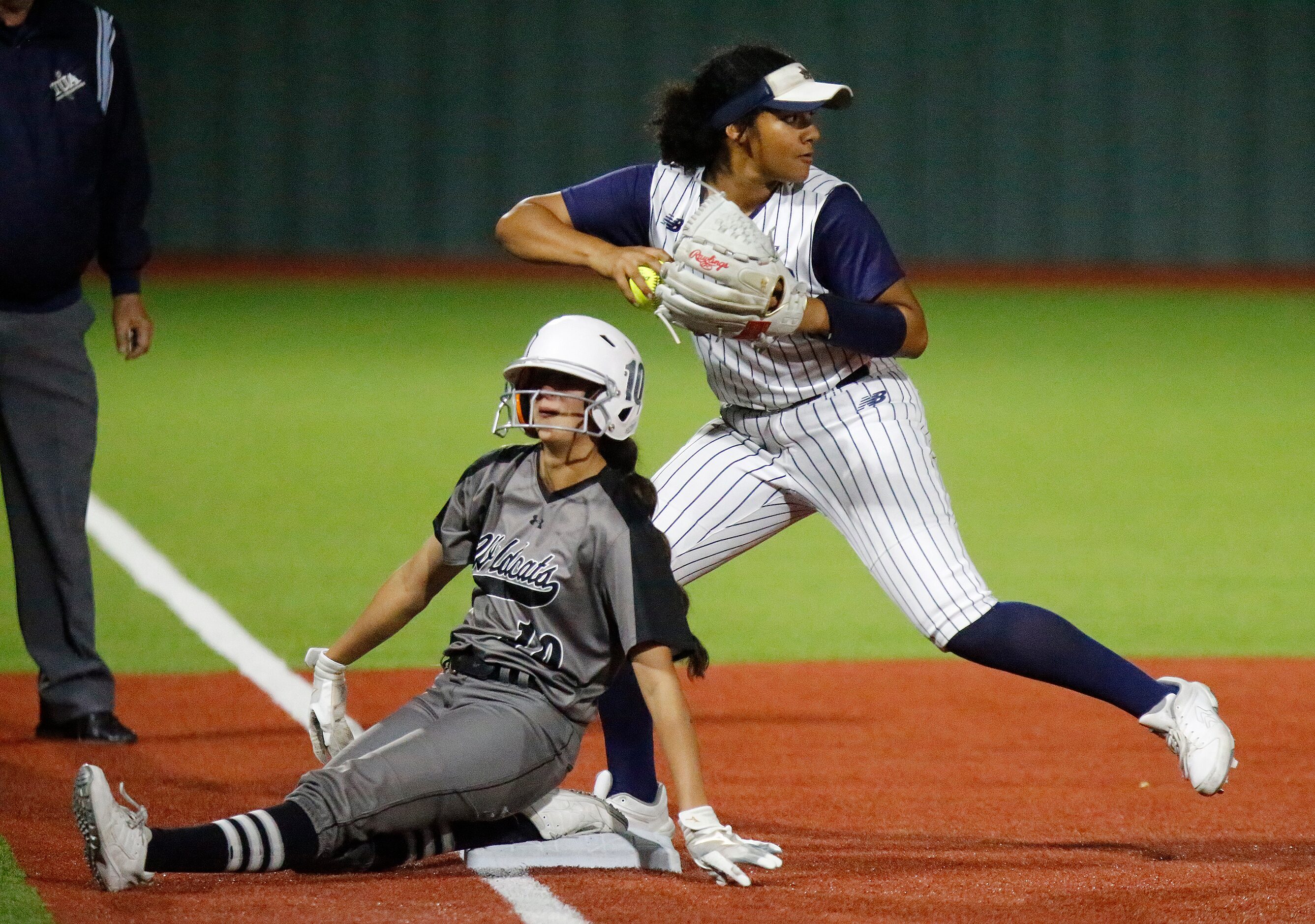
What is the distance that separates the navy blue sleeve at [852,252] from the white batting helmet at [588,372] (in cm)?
62

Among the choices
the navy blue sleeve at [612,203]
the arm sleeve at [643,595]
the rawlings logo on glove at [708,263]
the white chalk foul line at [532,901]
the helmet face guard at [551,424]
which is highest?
the navy blue sleeve at [612,203]

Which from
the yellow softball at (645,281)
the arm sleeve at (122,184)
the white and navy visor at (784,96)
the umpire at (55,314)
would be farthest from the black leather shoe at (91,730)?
the white and navy visor at (784,96)

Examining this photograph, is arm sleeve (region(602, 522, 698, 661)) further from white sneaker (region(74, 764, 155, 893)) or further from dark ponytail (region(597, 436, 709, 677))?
white sneaker (region(74, 764, 155, 893))

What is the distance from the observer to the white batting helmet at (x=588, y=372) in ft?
13.2

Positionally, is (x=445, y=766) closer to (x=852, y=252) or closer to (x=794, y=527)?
(x=852, y=252)

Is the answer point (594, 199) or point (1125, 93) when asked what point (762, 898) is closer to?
point (594, 199)

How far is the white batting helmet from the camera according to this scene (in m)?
4.02

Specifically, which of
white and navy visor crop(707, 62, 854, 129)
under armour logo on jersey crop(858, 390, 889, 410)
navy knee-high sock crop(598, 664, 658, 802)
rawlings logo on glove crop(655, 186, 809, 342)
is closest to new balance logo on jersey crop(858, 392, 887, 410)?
under armour logo on jersey crop(858, 390, 889, 410)

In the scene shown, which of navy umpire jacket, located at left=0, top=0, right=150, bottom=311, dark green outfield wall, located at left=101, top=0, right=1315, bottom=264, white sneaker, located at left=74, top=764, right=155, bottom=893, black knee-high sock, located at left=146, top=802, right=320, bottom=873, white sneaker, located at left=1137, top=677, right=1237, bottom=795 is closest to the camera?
white sneaker, located at left=74, top=764, right=155, bottom=893

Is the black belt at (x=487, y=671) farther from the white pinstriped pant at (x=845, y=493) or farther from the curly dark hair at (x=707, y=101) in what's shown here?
the curly dark hair at (x=707, y=101)

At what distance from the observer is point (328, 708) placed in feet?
13.8

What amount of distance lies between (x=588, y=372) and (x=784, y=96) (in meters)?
0.90

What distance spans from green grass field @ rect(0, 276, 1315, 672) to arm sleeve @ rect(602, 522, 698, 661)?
2879 mm

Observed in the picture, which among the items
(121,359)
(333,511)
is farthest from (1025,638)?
(121,359)
